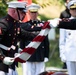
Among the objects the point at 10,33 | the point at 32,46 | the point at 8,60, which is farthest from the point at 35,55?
the point at 8,60

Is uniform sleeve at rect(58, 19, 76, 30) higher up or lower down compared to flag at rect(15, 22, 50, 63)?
higher up

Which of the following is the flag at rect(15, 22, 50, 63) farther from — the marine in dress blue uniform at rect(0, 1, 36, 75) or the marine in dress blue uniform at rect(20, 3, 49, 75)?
the marine in dress blue uniform at rect(20, 3, 49, 75)

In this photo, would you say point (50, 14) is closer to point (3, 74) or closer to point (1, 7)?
point (1, 7)

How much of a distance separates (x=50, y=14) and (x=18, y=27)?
23877mm

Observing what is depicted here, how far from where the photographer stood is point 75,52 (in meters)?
9.05

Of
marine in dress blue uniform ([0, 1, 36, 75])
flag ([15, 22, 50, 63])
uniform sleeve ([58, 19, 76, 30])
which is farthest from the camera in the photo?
marine in dress blue uniform ([0, 1, 36, 75])

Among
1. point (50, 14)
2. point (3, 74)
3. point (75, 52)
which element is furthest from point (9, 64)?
point (50, 14)

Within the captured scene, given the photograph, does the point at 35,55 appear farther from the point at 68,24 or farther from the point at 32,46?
the point at 68,24

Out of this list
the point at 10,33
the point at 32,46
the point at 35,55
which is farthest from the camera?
the point at 35,55

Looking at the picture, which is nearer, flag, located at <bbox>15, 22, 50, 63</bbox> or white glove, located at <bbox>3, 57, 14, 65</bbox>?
white glove, located at <bbox>3, 57, 14, 65</bbox>

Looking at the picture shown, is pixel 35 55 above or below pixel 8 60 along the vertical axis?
below

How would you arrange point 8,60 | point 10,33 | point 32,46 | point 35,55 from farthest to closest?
point 35,55 < point 10,33 < point 32,46 < point 8,60

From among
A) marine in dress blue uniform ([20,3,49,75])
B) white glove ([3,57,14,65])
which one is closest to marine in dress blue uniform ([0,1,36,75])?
white glove ([3,57,14,65])

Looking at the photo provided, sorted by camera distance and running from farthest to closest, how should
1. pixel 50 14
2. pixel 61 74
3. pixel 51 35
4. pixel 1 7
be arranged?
pixel 50 14 → pixel 51 35 → pixel 1 7 → pixel 61 74
